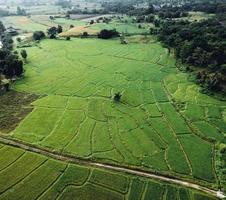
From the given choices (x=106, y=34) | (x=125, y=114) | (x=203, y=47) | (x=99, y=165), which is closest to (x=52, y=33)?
(x=106, y=34)

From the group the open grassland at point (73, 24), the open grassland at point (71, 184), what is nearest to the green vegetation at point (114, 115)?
the open grassland at point (71, 184)

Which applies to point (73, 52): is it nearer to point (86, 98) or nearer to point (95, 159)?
→ point (86, 98)

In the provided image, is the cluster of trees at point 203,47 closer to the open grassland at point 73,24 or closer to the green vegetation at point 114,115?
the green vegetation at point 114,115

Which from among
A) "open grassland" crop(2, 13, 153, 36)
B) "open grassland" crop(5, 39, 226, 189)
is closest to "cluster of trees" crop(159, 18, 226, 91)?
"open grassland" crop(5, 39, 226, 189)

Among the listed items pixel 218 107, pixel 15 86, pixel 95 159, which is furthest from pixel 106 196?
pixel 15 86

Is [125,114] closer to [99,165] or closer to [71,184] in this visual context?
[99,165]

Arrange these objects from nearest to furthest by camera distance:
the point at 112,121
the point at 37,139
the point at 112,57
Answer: the point at 37,139 < the point at 112,121 < the point at 112,57
